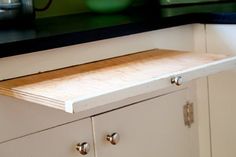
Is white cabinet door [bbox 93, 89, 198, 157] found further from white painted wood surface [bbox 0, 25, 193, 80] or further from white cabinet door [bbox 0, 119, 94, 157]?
white painted wood surface [bbox 0, 25, 193, 80]

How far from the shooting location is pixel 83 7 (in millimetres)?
1733

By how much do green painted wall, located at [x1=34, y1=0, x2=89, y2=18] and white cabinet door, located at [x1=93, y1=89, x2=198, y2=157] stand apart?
56 cm

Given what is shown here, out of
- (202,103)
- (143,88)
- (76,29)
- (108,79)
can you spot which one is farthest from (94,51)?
(202,103)

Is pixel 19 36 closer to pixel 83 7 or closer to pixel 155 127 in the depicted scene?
pixel 155 127

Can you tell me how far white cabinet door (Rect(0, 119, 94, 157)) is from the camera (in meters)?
1.06

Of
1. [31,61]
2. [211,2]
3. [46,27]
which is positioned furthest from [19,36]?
[211,2]

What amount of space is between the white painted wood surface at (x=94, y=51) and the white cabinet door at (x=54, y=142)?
0.50 feet

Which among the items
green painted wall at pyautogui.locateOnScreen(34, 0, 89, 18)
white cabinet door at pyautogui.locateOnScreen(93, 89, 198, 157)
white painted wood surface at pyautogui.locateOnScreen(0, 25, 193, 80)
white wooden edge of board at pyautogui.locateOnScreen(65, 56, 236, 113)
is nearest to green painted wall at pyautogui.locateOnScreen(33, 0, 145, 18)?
green painted wall at pyautogui.locateOnScreen(34, 0, 89, 18)

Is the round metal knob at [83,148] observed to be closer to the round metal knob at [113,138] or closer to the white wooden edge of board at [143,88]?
the round metal knob at [113,138]

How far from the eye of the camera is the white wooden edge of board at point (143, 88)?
0.82m

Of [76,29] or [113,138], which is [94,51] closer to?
[76,29]

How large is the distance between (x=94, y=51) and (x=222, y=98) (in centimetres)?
47

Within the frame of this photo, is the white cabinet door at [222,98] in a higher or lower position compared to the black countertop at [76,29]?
lower

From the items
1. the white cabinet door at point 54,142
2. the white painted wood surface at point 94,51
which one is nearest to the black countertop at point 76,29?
the white painted wood surface at point 94,51
